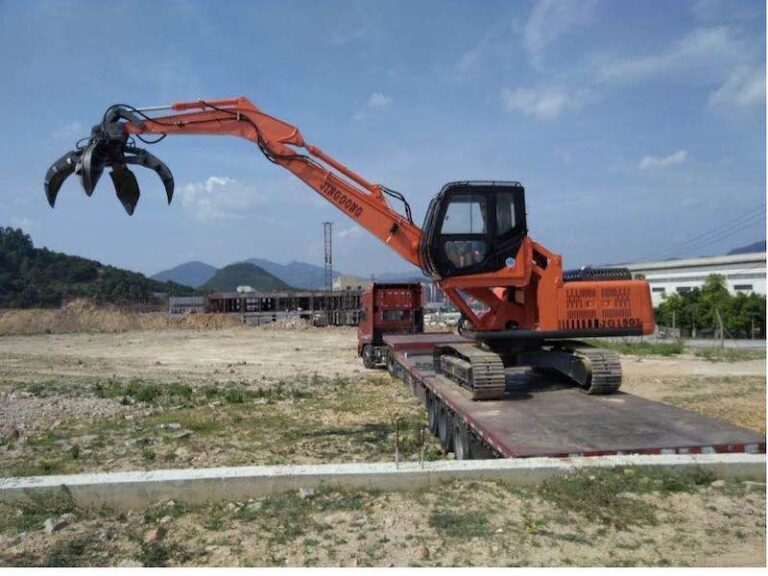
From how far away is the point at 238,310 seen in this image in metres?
56.5

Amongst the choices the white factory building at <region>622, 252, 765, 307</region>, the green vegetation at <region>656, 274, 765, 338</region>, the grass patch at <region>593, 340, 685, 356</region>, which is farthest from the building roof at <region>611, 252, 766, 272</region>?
the grass patch at <region>593, 340, 685, 356</region>

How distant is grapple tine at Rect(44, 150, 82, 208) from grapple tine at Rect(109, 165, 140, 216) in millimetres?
499

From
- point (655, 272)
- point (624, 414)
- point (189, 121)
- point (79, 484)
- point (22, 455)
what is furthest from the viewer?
point (655, 272)

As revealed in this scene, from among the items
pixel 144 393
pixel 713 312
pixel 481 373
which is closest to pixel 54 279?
pixel 713 312

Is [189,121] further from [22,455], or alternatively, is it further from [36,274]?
[36,274]

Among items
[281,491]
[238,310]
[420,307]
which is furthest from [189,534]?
[238,310]

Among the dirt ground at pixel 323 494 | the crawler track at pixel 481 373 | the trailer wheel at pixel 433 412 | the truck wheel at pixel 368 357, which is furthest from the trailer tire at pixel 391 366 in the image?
the crawler track at pixel 481 373

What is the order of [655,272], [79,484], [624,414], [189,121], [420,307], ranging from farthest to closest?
[655,272] → [420,307] → [189,121] → [624,414] → [79,484]

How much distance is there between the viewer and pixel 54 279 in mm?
88750

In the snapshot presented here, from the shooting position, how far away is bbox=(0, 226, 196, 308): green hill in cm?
7775

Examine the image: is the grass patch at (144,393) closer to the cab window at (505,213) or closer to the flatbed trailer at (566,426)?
the flatbed trailer at (566,426)

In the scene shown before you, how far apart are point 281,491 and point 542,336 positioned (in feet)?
15.3

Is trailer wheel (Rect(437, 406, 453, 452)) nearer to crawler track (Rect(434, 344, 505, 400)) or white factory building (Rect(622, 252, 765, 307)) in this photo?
crawler track (Rect(434, 344, 505, 400))

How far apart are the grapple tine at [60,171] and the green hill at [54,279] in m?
70.8
